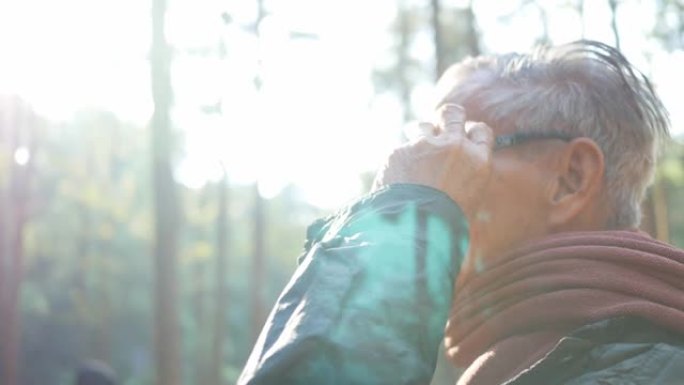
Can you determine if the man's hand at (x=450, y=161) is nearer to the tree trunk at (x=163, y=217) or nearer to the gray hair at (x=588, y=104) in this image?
the gray hair at (x=588, y=104)

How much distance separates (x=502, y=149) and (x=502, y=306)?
0.99 ft

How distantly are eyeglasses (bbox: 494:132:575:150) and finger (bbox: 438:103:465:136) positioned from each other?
197 mm

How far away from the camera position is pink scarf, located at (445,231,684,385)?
5.96 ft

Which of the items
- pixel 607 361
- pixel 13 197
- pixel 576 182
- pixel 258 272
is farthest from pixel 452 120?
pixel 13 197

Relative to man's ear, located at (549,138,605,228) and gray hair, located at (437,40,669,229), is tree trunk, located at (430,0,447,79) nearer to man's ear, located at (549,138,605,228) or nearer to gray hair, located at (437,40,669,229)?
gray hair, located at (437,40,669,229)

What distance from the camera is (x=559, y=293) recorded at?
1873mm

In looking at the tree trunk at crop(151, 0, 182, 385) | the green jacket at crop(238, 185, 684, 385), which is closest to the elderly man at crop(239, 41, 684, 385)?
the green jacket at crop(238, 185, 684, 385)

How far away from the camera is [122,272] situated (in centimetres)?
4025

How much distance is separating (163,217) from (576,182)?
11.5m

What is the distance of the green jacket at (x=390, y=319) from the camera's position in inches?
58.6

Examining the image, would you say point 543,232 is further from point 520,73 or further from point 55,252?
point 55,252

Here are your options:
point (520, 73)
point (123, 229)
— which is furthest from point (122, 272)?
point (520, 73)

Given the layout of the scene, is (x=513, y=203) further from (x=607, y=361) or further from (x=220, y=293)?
(x=220, y=293)

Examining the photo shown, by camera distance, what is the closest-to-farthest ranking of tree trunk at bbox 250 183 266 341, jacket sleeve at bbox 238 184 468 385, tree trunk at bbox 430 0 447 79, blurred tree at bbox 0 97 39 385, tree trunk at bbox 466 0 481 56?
1. jacket sleeve at bbox 238 184 468 385
2. tree trunk at bbox 430 0 447 79
3. tree trunk at bbox 466 0 481 56
4. tree trunk at bbox 250 183 266 341
5. blurred tree at bbox 0 97 39 385
